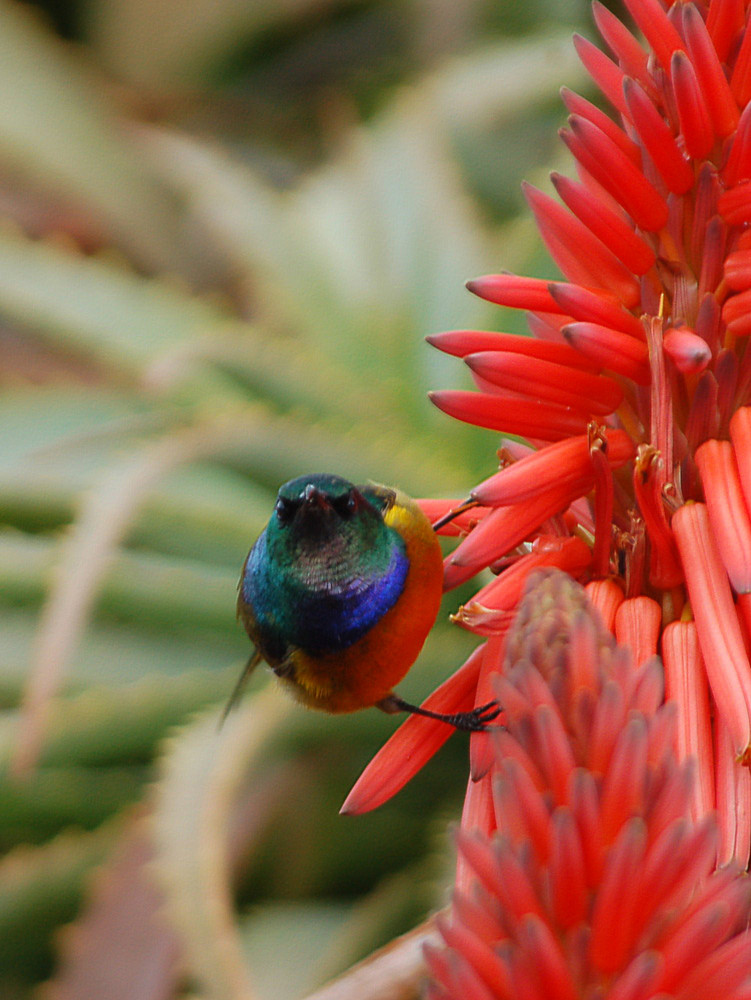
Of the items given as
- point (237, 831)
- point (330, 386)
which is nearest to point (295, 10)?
point (330, 386)

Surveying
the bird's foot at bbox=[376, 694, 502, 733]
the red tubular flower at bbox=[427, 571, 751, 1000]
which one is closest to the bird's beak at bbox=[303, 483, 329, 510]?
the bird's foot at bbox=[376, 694, 502, 733]

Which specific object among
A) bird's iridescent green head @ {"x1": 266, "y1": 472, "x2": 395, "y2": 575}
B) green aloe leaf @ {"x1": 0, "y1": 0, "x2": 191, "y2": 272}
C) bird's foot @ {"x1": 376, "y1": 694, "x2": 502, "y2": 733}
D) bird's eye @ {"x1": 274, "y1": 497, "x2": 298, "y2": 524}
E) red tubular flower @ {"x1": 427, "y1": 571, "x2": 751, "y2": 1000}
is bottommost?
red tubular flower @ {"x1": 427, "y1": 571, "x2": 751, "y2": 1000}

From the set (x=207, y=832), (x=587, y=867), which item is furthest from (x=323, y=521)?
(x=207, y=832)

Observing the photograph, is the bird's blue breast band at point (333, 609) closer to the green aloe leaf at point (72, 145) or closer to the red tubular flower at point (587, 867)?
the red tubular flower at point (587, 867)

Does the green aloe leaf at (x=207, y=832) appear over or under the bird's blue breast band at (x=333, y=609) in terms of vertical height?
under

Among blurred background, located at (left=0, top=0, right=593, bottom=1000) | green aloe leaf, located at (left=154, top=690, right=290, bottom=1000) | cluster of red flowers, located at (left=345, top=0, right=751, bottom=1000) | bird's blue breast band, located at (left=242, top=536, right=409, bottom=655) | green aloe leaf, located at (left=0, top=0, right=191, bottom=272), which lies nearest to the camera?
cluster of red flowers, located at (left=345, top=0, right=751, bottom=1000)

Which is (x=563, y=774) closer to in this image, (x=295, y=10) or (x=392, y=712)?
(x=392, y=712)

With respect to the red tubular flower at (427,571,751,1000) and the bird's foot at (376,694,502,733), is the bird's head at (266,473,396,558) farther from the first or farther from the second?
the red tubular flower at (427,571,751,1000)

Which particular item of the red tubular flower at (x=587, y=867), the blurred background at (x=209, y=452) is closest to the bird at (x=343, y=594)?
the red tubular flower at (x=587, y=867)
